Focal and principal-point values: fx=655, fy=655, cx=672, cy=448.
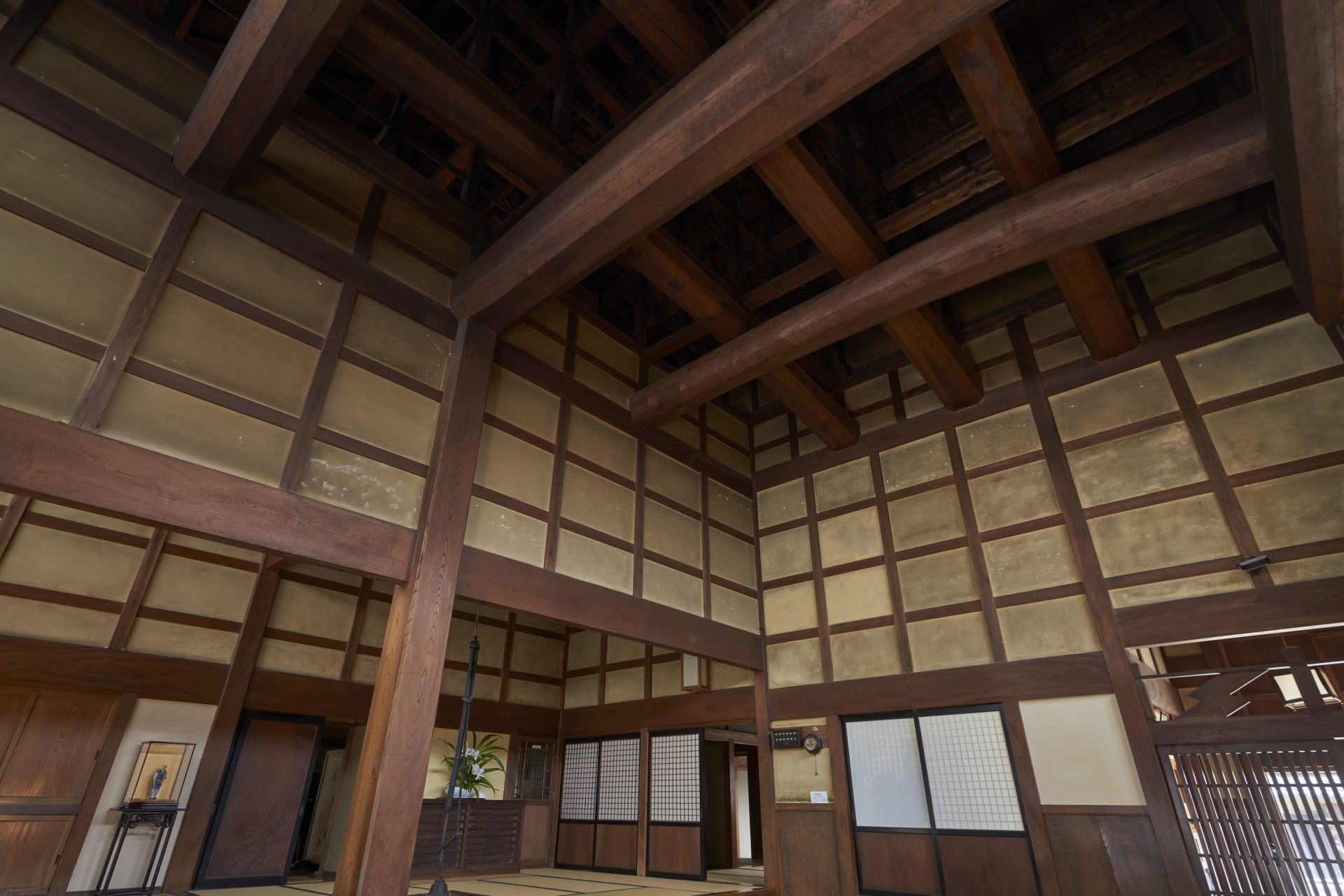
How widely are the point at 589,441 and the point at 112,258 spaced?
3104mm

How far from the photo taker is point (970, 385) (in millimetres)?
5625

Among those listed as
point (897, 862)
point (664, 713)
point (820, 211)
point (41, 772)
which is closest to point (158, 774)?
point (41, 772)

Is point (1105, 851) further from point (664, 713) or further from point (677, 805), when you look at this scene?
point (664, 713)

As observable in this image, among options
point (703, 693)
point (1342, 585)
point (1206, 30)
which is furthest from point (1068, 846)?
point (1206, 30)

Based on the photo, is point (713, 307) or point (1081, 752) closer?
point (1081, 752)

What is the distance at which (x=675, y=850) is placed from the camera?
623 centimetres

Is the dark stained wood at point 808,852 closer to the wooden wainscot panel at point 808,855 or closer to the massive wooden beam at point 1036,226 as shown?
the wooden wainscot panel at point 808,855

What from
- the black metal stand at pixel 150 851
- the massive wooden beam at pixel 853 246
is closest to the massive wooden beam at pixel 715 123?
the massive wooden beam at pixel 853 246

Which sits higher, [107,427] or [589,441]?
[589,441]

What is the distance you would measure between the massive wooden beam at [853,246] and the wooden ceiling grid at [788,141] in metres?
0.02

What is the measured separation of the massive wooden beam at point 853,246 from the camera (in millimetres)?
3922

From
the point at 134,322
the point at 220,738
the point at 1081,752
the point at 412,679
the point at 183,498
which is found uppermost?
the point at 134,322

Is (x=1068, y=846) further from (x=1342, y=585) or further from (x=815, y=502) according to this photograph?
(x=815, y=502)

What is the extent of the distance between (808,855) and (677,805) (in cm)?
146
